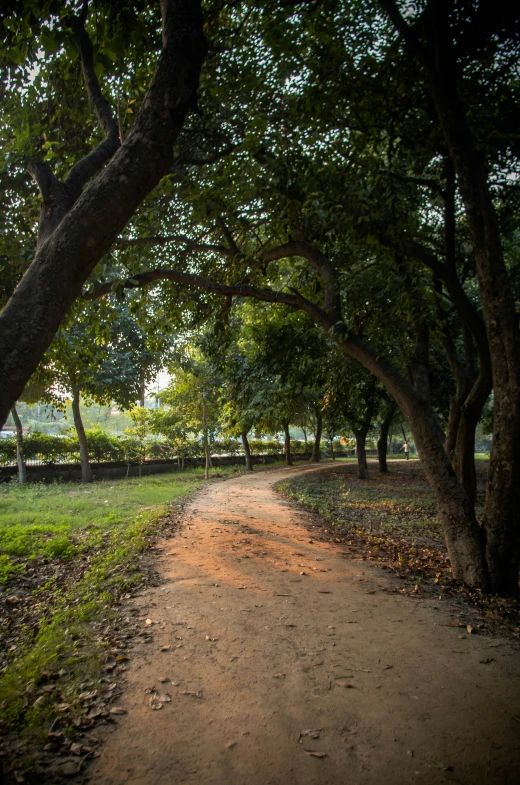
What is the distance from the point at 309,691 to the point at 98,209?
3.69 m

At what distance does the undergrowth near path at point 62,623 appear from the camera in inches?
106

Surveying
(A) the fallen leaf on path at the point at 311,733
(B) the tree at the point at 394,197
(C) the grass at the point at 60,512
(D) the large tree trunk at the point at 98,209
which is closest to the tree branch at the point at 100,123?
(D) the large tree trunk at the point at 98,209

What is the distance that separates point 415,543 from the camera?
27.2 ft

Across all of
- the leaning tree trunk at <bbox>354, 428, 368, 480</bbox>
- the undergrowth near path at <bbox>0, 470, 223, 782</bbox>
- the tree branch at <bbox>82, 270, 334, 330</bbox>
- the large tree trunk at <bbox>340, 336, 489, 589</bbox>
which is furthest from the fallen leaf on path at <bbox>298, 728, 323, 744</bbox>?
the leaning tree trunk at <bbox>354, 428, 368, 480</bbox>

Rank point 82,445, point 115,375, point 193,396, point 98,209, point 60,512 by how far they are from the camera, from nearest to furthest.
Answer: point 98,209 < point 60,512 < point 82,445 < point 193,396 < point 115,375

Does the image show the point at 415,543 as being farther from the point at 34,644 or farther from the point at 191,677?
the point at 34,644

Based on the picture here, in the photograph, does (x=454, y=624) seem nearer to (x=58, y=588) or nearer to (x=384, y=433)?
(x=58, y=588)

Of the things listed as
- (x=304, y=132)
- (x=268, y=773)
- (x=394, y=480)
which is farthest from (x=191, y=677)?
(x=394, y=480)

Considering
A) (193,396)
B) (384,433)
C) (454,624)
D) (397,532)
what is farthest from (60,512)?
(384,433)

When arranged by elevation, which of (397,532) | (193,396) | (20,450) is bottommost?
(397,532)

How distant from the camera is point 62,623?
4.47 meters

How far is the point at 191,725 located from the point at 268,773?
0.64 metres

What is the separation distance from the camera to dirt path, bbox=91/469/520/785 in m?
2.50

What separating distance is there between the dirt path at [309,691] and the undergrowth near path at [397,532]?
527 mm
